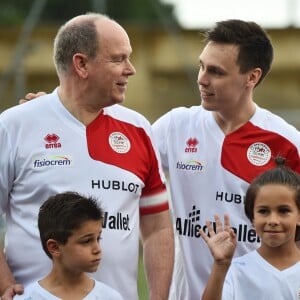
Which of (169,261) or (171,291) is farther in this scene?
(171,291)

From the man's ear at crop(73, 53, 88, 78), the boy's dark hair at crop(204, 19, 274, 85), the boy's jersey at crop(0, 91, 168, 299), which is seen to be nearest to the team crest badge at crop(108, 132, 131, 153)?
the boy's jersey at crop(0, 91, 168, 299)

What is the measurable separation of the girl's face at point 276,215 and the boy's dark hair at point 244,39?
97 centimetres

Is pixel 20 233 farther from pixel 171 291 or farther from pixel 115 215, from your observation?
pixel 171 291

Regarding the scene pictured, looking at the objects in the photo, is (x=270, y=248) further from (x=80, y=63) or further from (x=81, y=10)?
(x=81, y=10)

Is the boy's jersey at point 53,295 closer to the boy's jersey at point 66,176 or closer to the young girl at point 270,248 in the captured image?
the boy's jersey at point 66,176

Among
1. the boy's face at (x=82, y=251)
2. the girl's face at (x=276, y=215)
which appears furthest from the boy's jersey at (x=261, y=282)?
the boy's face at (x=82, y=251)

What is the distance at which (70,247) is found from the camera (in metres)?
6.28

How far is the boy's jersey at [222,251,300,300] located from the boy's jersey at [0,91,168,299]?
587mm

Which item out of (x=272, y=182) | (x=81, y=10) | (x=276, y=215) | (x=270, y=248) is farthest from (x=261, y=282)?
(x=81, y=10)

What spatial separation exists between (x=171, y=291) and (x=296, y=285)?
3.51 ft

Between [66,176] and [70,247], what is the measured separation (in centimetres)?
46

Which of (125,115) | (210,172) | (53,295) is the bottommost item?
(53,295)

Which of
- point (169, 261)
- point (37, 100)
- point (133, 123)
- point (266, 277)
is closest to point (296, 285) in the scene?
point (266, 277)

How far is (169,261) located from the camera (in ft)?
22.3
